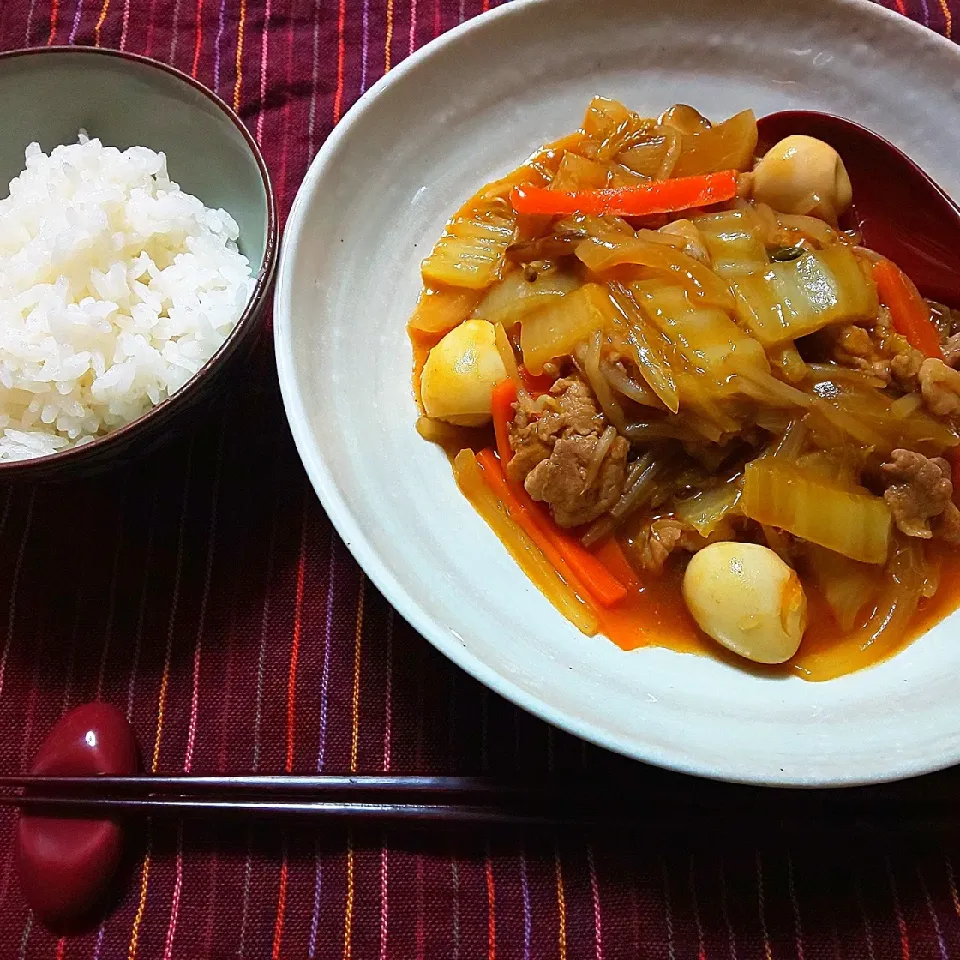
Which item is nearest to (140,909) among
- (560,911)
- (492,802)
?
(492,802)

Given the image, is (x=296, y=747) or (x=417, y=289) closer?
(x=296, y=747)

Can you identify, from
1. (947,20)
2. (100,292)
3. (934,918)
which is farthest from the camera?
(947,20)

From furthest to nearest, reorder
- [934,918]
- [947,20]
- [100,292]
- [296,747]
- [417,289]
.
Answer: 1. [947,20]
2. [417,289]
3. [100,292]
4. [296,747]
5. [934,918]

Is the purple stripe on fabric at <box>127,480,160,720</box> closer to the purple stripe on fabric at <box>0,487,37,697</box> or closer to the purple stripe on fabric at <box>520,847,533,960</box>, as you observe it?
the purple stripe on fabric at <box>0,487,37,697</box>

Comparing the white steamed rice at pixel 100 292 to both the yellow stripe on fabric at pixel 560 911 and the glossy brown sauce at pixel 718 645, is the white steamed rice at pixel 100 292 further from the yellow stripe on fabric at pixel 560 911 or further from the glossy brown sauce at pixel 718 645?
the yellow stripe on fabric at pixel 560 911

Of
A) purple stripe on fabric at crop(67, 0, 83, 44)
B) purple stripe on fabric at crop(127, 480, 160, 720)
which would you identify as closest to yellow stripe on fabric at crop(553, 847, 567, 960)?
purple stripe on fabric at crop(127, 480, 160, 720)

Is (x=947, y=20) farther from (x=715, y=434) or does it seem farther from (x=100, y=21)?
(x=100, y=21)

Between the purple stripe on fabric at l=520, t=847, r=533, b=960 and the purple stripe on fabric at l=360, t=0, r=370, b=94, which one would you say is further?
the purple stripe on fabric at l=360, t=0, r=370, b=94

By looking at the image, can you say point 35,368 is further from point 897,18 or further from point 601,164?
point 897,18
